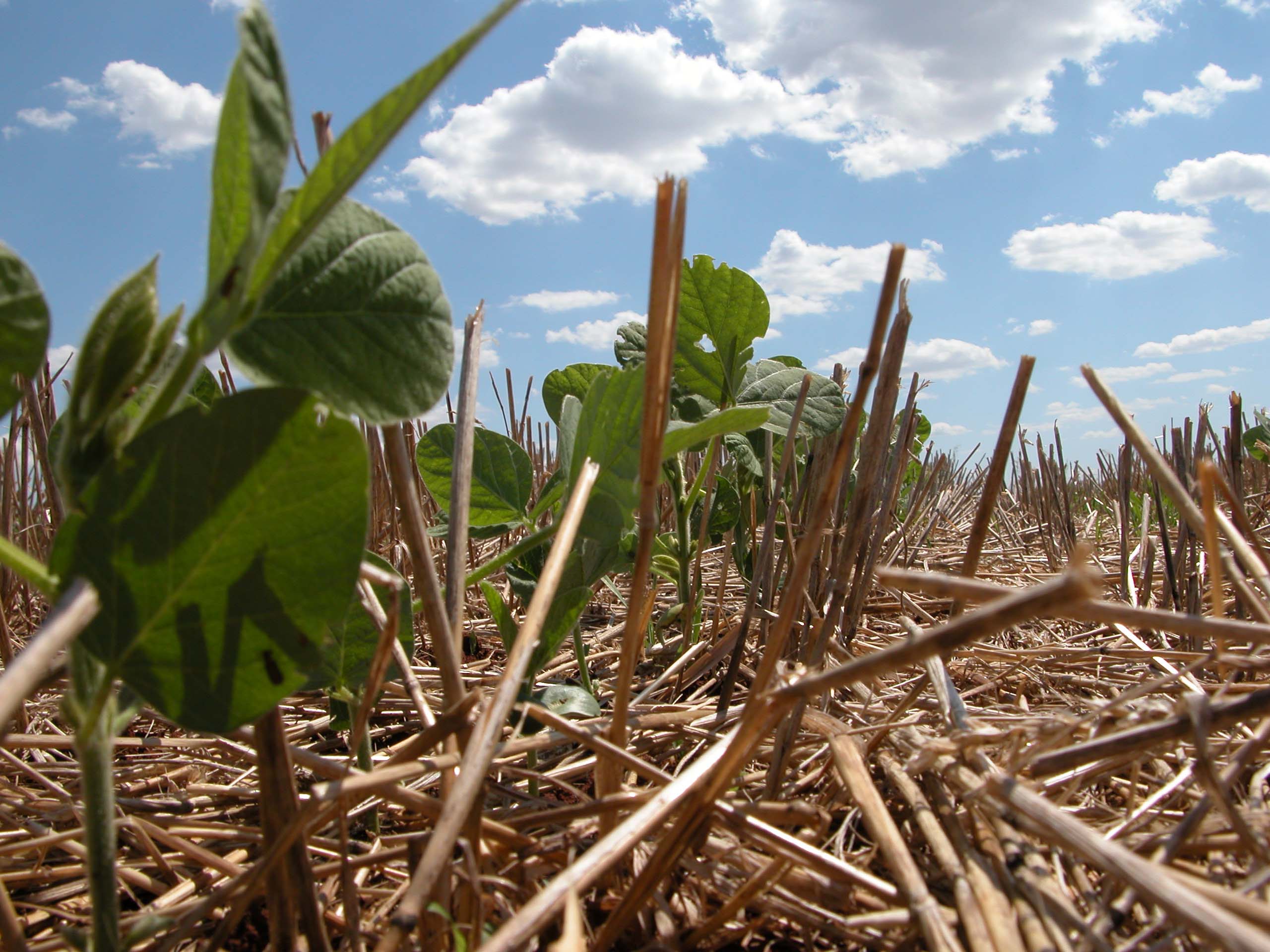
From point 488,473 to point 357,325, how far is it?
49 centimetres

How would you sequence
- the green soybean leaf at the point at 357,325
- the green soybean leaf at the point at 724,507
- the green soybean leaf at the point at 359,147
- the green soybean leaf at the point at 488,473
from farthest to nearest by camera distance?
the green soybean leaf at the point at 724,507 < the green soybean leaf at the point at 488,473 < the green soybean leaf at the point at 357,325 < the green soybean leaf at the point at 359,147

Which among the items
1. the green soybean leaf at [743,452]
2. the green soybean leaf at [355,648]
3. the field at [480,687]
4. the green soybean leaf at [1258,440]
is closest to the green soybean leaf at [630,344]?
the field at [480,687]

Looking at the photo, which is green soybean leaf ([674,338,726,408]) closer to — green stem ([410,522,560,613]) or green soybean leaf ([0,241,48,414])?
green stem ([410,522,560,613])

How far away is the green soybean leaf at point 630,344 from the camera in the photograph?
3.42 feet

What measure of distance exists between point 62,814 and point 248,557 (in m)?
0.63

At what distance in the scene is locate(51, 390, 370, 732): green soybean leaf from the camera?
1.22ft

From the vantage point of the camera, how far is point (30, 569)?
0.37 metres

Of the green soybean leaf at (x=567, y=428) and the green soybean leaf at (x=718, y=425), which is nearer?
the green soybean leaf at (x=718, y=425)

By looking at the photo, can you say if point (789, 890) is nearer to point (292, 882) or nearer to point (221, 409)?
point (292, 882)

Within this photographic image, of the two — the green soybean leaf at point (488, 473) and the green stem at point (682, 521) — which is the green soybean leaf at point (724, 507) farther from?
the green soybean leaf at point (488, 473)

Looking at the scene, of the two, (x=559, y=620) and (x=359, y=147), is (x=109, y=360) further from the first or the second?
(x=559, y=620)

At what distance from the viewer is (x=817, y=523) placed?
566 millimetres

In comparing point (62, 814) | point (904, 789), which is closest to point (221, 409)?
point (904, 789)

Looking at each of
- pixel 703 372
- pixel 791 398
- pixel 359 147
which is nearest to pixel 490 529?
pixel 703 372
